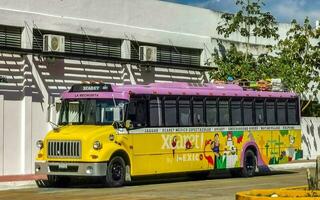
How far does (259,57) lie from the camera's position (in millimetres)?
35000

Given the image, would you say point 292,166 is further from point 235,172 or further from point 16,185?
point 16,185

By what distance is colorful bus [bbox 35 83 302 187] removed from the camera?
811 inches

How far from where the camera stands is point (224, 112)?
24.9m

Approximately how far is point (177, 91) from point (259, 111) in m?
4.29

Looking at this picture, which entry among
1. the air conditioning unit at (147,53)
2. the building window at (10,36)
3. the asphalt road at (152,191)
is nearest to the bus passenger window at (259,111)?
the asphalt road at (152,191)

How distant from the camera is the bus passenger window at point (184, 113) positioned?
23.2m

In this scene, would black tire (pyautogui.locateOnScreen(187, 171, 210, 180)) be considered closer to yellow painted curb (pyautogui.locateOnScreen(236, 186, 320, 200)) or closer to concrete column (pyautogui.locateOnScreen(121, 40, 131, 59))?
concrete column (pyautogui.locateOnScreen(121, 40, 131, 59))

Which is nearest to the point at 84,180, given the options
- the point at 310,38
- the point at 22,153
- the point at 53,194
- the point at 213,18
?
the point at 22,153

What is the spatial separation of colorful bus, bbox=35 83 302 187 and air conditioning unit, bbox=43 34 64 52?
11.6 feet

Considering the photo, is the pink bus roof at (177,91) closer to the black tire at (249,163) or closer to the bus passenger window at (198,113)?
the bus passenger window at (198,113)

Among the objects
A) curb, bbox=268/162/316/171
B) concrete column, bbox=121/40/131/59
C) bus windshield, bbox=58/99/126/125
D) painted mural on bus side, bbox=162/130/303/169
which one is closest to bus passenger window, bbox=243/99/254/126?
painted mural on bus side, bbox=162/130/303/169

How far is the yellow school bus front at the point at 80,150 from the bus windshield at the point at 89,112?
Result: 0.99 feet

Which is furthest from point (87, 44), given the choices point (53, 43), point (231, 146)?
point (231, 146)

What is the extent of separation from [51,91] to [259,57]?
484 inches
